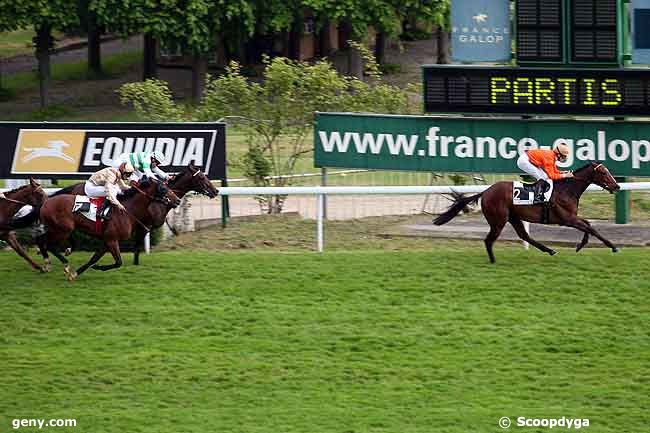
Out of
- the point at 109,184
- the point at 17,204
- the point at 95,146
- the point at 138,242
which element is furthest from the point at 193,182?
the point at 95,146

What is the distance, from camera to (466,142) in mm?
16031

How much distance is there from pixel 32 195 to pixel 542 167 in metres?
5.17

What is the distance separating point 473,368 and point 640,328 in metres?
1.73

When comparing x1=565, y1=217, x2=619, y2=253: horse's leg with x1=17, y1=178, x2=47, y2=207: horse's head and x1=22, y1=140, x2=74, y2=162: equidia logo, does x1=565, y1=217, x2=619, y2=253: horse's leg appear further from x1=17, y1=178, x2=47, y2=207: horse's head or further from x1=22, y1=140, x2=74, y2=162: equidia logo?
x1=22, y1=140, x2=74, y2=162: equidia logo

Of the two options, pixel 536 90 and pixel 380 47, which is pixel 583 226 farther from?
pixel 380 47

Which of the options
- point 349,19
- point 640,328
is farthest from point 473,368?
point 349,19

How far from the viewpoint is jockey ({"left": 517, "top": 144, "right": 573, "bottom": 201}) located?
13.8m

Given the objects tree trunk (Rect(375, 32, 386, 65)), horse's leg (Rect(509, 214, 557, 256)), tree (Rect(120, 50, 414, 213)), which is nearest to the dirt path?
tree trunk (Rect(375, 32, 386, 65))

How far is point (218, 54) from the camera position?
4362 centimetres

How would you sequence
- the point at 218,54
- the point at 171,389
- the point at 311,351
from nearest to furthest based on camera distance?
the point at 171,389 < the point at 311,351 < the point at 218,54

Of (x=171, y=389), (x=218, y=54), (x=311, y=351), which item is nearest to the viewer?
(x=171, y=389)

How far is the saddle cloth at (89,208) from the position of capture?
13.9 meters

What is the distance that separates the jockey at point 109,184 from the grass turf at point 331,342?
2.44ft

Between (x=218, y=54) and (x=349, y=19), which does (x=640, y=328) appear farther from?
(x=218, y=54)
